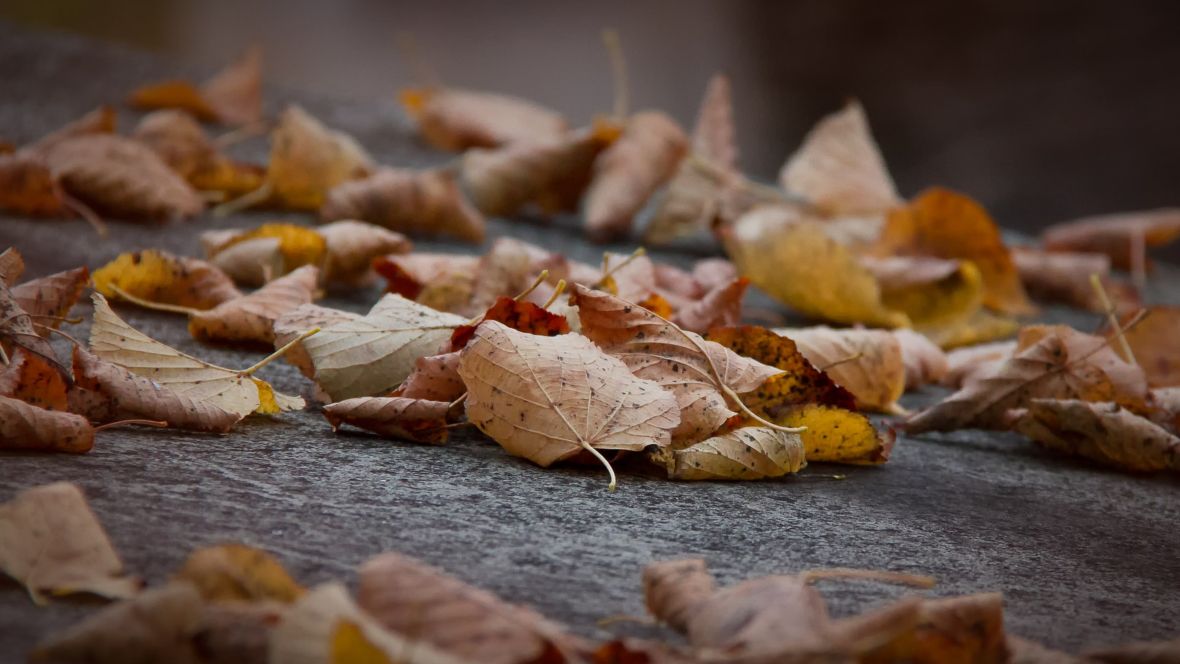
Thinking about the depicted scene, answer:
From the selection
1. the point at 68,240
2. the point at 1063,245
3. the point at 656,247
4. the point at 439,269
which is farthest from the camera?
the point at 1063,245

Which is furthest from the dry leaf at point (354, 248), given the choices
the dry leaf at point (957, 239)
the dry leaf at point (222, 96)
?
the dry leaf at point (222, 96)

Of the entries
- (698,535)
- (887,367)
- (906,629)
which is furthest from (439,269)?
(906,629)

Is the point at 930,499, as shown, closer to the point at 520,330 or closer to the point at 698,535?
the point at 698,535

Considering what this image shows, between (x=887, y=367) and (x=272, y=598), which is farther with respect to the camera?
(x=887, y=367)

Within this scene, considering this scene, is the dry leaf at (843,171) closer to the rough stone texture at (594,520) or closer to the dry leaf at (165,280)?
the rough stone texture at (594,520)

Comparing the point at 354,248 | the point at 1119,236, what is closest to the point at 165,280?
the point at 354,248

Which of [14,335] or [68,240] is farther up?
[68,240]
